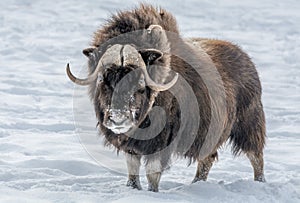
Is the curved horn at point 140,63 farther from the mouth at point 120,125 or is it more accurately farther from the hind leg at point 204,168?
the hind leg at point 204,168

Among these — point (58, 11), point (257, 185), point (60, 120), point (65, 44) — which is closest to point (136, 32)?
point (257, 185)

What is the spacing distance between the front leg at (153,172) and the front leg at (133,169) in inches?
3.5

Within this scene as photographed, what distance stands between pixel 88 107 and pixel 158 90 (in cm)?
72

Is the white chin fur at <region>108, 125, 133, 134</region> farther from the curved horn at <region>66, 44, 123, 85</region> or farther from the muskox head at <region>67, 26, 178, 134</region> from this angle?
the curved horn at <region>66, 44, 123, 85</region>

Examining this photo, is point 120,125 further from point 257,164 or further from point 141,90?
point 257,164

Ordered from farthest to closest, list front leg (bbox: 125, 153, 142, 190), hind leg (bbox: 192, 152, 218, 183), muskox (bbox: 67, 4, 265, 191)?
hind leg (bbox: 192, 152, 218, 183) < front leg (bbox: 125, 153, 142, 190) < muskox (bbox: 67, 4, 265, 191)

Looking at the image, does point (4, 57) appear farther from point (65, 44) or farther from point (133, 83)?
point (133, 83)

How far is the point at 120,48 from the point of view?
10.9 ft

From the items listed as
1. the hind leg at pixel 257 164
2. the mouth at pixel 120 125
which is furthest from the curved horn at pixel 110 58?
the hind leg at pixel 257 164

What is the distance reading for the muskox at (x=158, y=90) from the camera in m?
3.24

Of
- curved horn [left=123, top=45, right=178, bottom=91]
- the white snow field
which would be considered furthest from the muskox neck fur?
the white snow field

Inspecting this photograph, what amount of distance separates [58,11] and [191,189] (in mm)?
8806

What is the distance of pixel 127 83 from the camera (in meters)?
3.21

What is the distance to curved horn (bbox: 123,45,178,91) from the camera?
3273 millimetres
